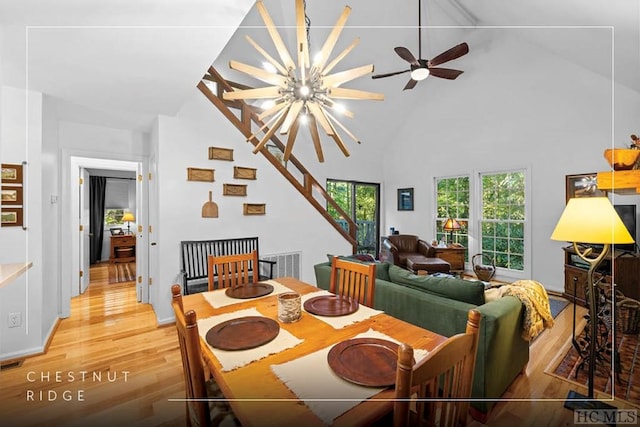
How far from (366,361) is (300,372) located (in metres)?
0.26

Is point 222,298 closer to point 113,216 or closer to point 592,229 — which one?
point 592,229

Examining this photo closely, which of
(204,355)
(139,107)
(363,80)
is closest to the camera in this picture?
(204,355)

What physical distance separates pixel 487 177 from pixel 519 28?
2360 millimetres

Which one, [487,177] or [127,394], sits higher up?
[487,177]

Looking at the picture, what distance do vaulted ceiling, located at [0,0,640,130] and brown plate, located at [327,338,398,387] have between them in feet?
6.20

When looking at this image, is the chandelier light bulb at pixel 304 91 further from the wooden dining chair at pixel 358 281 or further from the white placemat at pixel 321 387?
the white placemat at pixel 321 387

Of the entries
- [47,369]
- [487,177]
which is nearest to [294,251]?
[47,369]

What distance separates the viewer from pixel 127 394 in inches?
74.2

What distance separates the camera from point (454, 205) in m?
5.53

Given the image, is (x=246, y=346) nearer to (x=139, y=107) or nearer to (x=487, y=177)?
(x=139, y=107)

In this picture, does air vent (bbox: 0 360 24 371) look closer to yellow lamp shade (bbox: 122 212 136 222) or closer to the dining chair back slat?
the dining chair back slat

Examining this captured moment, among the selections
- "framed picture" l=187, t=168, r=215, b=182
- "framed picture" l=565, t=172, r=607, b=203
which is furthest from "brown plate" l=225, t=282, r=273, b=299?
"framed picture" l=565, t=172, r=607, b=203

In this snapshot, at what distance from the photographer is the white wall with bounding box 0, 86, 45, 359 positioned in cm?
231

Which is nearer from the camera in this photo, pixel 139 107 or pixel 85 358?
pixel 85 358
